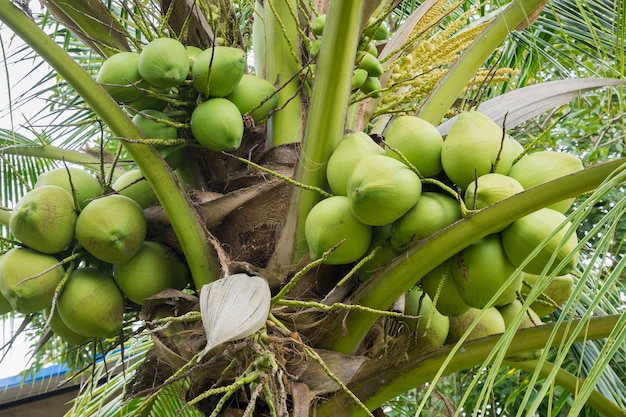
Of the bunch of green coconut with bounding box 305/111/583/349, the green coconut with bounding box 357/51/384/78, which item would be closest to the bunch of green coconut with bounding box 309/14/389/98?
the green coconut with bounding box 357/51/384/78

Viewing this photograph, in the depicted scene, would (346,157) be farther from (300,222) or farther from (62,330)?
(62,330)

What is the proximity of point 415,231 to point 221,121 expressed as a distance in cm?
48

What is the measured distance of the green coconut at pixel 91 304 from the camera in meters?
1.37

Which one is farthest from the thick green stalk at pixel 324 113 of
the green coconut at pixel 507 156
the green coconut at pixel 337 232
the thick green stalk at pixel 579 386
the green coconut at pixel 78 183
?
the thick green stalk at pixel 579 386

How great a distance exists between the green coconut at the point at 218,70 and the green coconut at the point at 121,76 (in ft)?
0.42

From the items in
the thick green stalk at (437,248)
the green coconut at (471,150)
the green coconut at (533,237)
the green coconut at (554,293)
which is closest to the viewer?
the thick green stalk at (437,248)

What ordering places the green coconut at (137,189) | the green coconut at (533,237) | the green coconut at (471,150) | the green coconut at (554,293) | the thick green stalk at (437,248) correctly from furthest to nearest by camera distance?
1. the green coconut at (137,189)
2. the green coconut at (554,293)
3. the green coconut at (471,150)
4. the green coconut at (533,237)
5. the thick green stalk at (437,248)

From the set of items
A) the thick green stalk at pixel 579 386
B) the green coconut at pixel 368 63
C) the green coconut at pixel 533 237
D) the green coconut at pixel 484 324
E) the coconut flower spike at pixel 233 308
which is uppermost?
the green coconut at pixel 368 63

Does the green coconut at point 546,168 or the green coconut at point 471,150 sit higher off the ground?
the green coconut at point 471,150

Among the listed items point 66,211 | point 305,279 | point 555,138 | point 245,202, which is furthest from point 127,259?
point 555,138

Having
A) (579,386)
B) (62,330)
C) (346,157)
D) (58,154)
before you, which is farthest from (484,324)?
(58,154)

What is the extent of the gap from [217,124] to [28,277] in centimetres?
49

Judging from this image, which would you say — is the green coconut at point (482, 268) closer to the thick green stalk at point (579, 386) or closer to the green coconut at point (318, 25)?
the thick green stalk at point (579, 386)

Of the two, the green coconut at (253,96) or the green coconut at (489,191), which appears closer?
the green coconut at (489,191)
